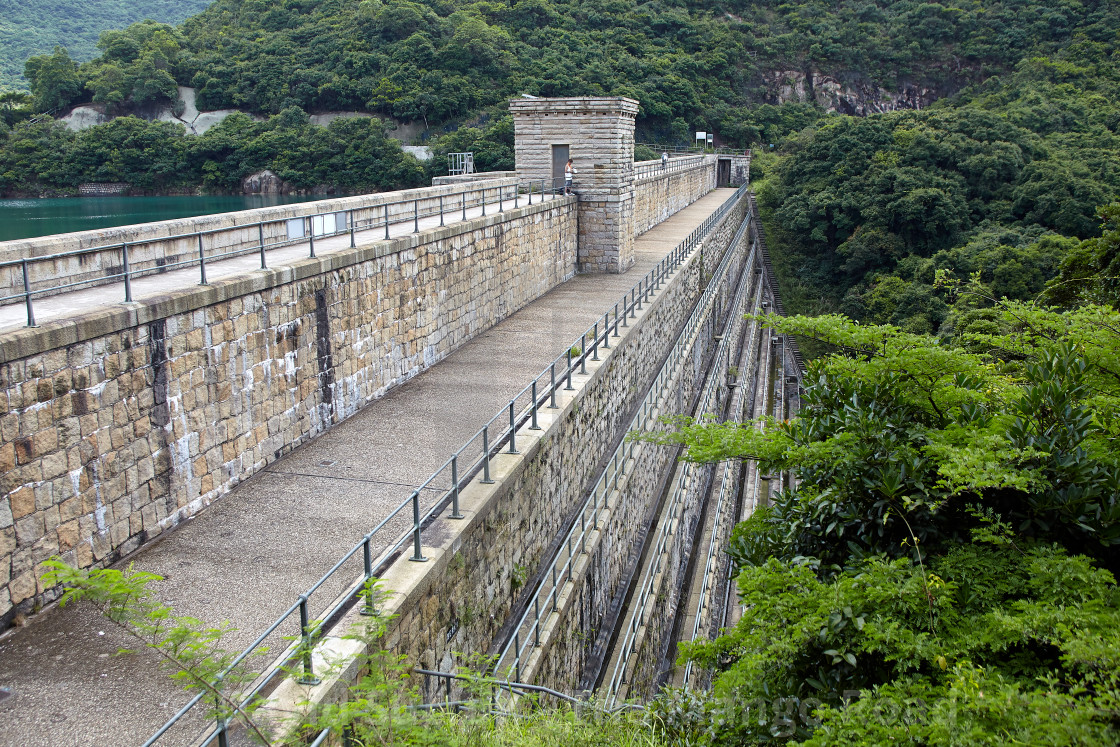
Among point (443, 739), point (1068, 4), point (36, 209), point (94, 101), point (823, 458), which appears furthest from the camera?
point (1068, 4)

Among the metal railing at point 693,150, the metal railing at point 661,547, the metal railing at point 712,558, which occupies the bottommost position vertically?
the metal railing at point 712,558

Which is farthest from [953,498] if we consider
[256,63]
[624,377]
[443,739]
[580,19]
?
[580,19]

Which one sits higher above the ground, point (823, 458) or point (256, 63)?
point (256, 63)

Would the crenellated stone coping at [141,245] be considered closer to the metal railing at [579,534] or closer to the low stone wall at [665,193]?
the metal railing at [579,534]

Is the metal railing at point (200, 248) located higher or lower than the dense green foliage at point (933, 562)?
higher

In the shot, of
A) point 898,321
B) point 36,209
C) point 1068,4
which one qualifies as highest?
point 1068,4

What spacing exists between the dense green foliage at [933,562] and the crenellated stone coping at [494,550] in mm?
1770

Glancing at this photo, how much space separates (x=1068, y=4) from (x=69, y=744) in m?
82.6

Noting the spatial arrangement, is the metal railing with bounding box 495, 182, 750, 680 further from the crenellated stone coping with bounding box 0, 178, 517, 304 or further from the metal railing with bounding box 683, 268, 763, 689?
the crenellated stone coping with bounding box 0, 178, 517, 304

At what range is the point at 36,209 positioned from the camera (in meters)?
23.5

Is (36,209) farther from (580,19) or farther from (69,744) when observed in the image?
Answer: (580,19)

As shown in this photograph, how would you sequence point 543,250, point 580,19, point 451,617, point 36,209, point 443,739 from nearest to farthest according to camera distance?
1. point 443,739
2. point 451,617
3. point 543,250
4. point 36,209
5. point 580,19

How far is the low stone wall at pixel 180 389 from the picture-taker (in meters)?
5.75

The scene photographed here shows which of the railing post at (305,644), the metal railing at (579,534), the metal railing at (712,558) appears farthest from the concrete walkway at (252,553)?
the metal railing at (712,558)
